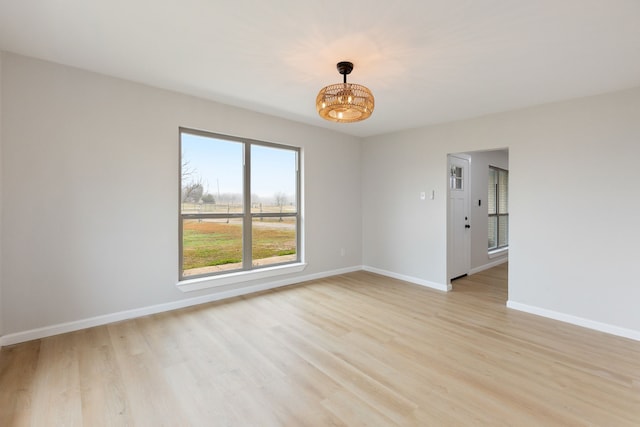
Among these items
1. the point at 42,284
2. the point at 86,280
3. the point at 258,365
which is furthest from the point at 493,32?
the point at 42,284

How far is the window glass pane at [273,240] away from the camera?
4.21m

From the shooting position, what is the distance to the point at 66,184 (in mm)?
2729

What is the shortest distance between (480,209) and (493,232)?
3.59 ft

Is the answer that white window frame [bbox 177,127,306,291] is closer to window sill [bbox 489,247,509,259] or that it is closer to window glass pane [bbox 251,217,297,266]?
window glass pane [bbox 251,217,297,266]

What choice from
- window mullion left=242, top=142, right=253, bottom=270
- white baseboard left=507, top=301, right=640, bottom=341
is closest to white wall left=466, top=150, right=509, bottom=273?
white baseboard left=507, top=301, right=640, bottom=341

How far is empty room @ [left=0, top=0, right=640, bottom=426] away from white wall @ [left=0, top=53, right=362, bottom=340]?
0.02 metres

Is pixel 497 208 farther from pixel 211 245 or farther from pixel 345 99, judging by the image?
pixel 211 245

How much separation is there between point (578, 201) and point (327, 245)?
3.42m

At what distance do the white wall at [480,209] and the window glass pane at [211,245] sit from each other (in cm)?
426

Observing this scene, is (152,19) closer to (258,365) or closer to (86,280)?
(86,280)

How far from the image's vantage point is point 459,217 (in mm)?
4945

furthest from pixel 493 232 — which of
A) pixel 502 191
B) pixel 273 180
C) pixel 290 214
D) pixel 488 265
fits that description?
pixel 273 180

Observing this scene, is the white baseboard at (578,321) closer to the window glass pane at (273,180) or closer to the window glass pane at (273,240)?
the window glass pane at (273,240)

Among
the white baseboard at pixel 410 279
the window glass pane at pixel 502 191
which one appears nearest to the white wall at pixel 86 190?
the white baseboard at pixel 410 279
